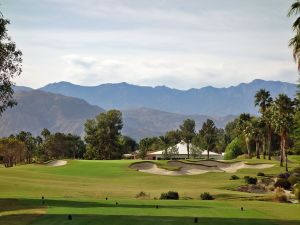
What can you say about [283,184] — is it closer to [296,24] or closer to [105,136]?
[296,24]

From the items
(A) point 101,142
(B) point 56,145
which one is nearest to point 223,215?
(A) point 101,142

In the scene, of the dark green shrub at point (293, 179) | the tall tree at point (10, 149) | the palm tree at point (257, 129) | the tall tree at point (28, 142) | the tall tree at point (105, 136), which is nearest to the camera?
the dark green shrub at point (293, 179)

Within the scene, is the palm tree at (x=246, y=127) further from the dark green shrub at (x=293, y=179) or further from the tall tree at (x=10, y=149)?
the tall tree at (x=10, y=149)

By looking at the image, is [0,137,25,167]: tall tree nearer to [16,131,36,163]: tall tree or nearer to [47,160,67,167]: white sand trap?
[16,131,36,163]: tall tree

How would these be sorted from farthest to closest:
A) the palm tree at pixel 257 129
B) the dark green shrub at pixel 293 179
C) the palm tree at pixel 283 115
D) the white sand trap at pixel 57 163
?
the palm tree at pixel 257 129
the white sand trap at pixel 57 163
the palm tree at pixel 283 115
the dark green shrub at pixel 293 179

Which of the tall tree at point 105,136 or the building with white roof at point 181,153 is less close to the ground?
the tall tree at point 105,136

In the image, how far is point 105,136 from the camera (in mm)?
165250

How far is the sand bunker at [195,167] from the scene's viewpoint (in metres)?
96.8

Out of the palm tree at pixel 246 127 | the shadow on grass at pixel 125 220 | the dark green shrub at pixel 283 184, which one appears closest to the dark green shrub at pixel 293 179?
the dark green shrub at pixel 283 184

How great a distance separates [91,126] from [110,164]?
69.5 meters

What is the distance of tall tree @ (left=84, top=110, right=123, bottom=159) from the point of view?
16575 centimetres

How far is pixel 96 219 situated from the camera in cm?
2969

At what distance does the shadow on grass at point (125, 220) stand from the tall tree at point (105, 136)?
134m

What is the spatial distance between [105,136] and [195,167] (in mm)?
69227
